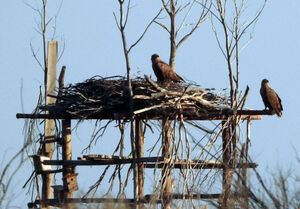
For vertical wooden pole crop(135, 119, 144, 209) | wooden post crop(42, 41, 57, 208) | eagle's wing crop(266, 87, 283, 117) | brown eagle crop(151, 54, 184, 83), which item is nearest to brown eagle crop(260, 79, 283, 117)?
eagle's wing crop(266, 87, 283, 117)

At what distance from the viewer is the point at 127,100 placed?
18250 mm

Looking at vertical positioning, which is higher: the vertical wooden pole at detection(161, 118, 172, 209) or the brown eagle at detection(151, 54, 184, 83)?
the brown eagle at detection(151, 54, 184, 83)

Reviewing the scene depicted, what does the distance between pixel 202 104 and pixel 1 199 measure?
8389 millimetres

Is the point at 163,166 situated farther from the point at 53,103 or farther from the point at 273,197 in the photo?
the point at 273,197

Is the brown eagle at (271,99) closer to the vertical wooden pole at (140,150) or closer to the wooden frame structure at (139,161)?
the wooden frame structure at (139,161)

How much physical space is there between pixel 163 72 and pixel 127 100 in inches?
78.5

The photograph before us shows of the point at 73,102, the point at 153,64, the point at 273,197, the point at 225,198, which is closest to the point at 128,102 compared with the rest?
the point at 73,102

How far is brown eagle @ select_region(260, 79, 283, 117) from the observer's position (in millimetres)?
19188

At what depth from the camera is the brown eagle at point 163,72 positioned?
19.8 metres

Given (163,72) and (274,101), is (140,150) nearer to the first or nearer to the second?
(163,72)

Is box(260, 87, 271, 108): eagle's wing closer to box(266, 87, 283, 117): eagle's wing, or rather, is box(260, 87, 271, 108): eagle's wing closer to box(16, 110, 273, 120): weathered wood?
box(266, 87, 283, 117): eagle's wing

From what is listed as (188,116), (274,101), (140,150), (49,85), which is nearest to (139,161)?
(140,150)

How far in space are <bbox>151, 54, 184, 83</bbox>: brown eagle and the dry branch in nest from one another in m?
0.81

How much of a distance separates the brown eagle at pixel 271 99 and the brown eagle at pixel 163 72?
1.59 meters
